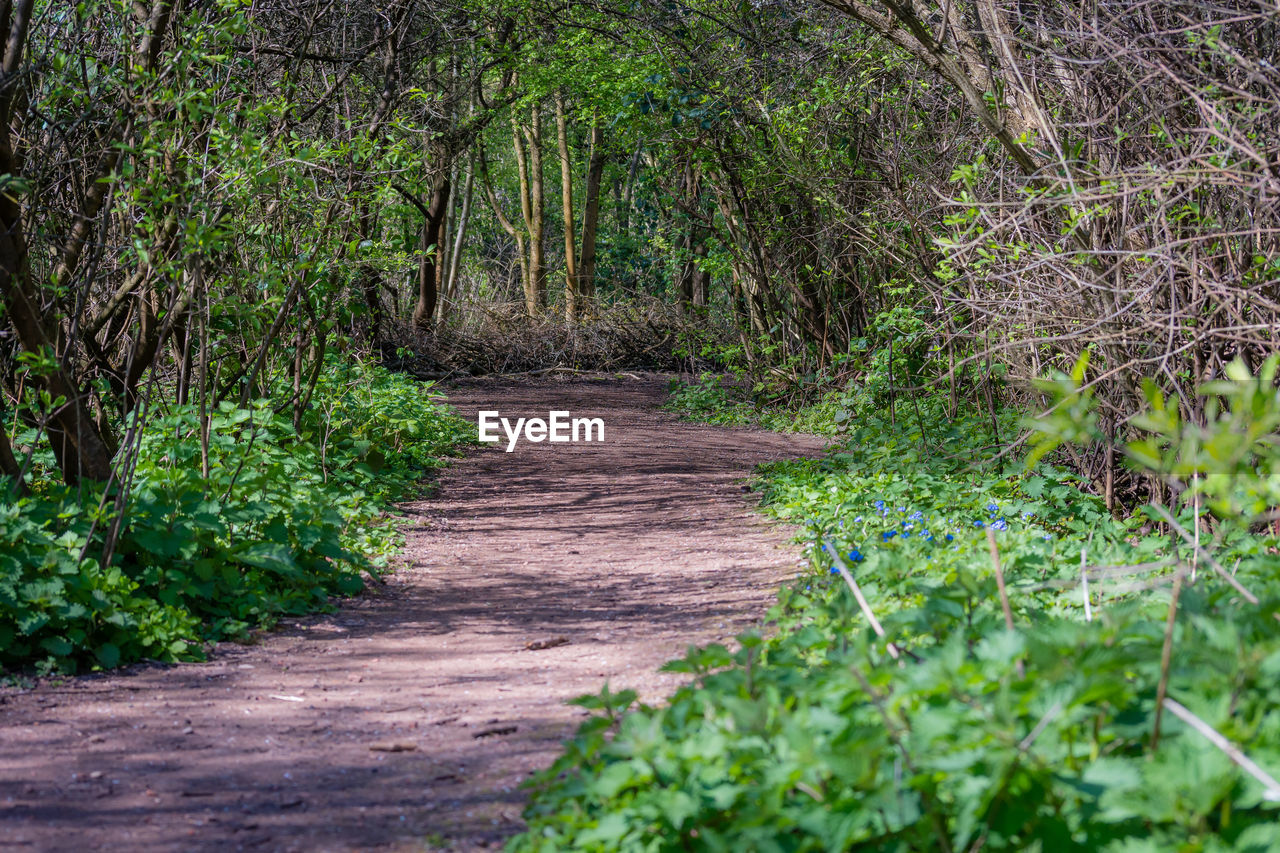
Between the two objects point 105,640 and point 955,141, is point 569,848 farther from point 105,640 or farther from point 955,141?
point 955,141

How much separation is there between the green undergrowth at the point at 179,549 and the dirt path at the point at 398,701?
0.18 m

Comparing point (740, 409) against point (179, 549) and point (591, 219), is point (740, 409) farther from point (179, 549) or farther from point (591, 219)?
point (179, 549)

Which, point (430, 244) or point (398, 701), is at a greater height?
point (430, 244)

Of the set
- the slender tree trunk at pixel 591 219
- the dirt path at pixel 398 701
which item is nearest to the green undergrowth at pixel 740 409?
the dirt path at pixel 398 701

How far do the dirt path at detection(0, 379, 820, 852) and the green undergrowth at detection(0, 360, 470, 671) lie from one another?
183 millimetres

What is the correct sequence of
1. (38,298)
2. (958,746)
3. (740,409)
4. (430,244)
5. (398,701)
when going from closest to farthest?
(958,746) → (398,701) → (38,298) → (740,409) → (430,244)

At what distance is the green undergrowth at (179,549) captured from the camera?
4.37 m

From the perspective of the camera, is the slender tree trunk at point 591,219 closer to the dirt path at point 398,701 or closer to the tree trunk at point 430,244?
the tree trunk at point 430,244

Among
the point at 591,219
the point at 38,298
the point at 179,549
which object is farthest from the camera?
the point at 591,219

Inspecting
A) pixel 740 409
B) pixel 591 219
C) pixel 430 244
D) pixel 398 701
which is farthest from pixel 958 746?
pixel 591 219

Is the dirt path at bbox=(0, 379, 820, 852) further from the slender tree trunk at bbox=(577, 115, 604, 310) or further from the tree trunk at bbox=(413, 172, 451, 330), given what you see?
the slender tree trunk at bbox=(577, 115, 604, 310)

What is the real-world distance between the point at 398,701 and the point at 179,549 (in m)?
1.47

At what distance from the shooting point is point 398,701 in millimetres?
4082

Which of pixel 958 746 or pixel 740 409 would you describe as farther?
pixel 740 409
